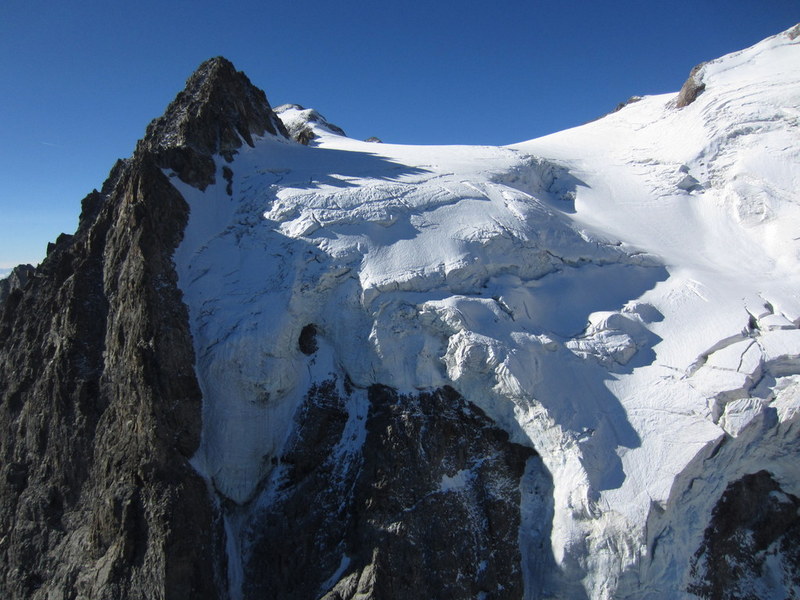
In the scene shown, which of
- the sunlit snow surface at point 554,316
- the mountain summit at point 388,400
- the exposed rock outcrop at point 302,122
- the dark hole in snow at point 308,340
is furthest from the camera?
the exposed rock outcrop at point 302,122

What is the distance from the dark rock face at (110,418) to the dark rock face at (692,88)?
20445mm

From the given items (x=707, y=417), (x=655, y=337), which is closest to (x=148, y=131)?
(x=655, y=337)

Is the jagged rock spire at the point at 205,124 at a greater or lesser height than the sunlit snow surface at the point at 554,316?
greater

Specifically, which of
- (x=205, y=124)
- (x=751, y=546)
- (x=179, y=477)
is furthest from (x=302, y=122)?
(x=751, y=546)

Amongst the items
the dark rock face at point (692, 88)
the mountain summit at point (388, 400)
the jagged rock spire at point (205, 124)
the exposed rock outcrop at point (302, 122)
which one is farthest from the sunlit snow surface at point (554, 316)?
the exposed rock outcrop at point (302, 122)

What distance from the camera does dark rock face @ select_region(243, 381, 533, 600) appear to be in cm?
1024

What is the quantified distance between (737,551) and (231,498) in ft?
35.9

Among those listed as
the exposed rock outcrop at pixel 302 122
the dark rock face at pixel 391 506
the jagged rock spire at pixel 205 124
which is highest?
the exposed rock outcrop at pixel 302 122

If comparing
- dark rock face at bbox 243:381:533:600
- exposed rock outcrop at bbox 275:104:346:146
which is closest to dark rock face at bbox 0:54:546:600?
dark rock face at bbox 243:381:533:600

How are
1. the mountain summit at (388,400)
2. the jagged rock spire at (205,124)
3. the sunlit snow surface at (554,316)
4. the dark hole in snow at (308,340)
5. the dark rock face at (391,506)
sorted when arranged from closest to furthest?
1. the dark rock face at (391,506)
2. the mountain summit at (388,400)
3. the sunlit snow surface at (554,316)
4. the dark hole in snow at (308,340)
5. the jagged rock spire at (205,124)

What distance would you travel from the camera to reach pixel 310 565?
34.4ft

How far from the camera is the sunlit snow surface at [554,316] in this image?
10.8 metres

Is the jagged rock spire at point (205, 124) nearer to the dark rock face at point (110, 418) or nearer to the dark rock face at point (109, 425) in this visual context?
the dark rock face at point (110, 418)

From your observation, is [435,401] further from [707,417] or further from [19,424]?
[19,424]
